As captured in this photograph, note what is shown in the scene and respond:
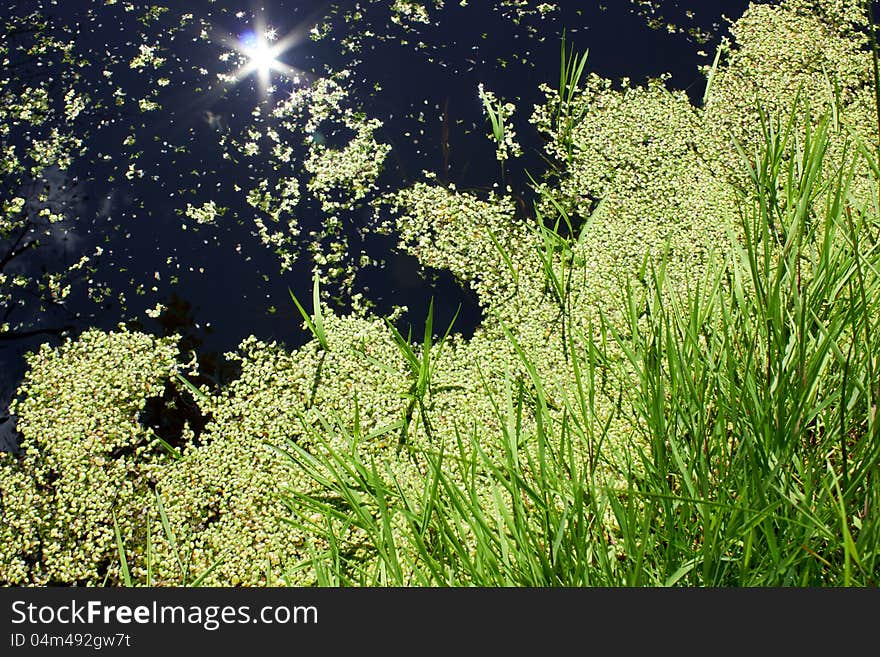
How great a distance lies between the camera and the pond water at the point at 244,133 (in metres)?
1.30

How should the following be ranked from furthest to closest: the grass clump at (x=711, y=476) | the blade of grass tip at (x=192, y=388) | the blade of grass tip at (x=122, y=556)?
the blade of grass tip at (x=192, y=388)
the blade of grass tip at (x=122, y=556)
the grass clump at (x=711, y=476)

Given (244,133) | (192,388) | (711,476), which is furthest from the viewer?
(244,133)

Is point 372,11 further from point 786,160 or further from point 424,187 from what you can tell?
point 786,160

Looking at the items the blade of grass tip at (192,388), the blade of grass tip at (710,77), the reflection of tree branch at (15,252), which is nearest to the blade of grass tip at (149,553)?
the blade of grass tip at (192,388)

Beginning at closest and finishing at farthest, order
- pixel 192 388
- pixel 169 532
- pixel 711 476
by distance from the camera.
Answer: pixel 711 476 < pixel 169 532 < pixel 192 388

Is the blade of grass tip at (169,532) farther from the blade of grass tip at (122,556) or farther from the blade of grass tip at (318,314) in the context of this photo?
the blade of grass tip at (318,314)

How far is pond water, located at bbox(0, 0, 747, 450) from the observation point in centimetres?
130

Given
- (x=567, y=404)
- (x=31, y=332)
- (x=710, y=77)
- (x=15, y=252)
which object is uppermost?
(x=710, y=77)

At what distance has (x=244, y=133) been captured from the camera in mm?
1467

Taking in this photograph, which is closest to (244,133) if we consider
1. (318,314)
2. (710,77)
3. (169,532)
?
(318,314)

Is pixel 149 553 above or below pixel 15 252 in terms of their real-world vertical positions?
below

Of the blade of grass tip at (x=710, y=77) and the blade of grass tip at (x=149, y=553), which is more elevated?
the blade of grass tip at (x=710, y=77)

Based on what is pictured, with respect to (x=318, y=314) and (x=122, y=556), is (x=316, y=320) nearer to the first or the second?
(x=318, y=314)

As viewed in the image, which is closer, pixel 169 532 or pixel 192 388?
pixel 169 532
